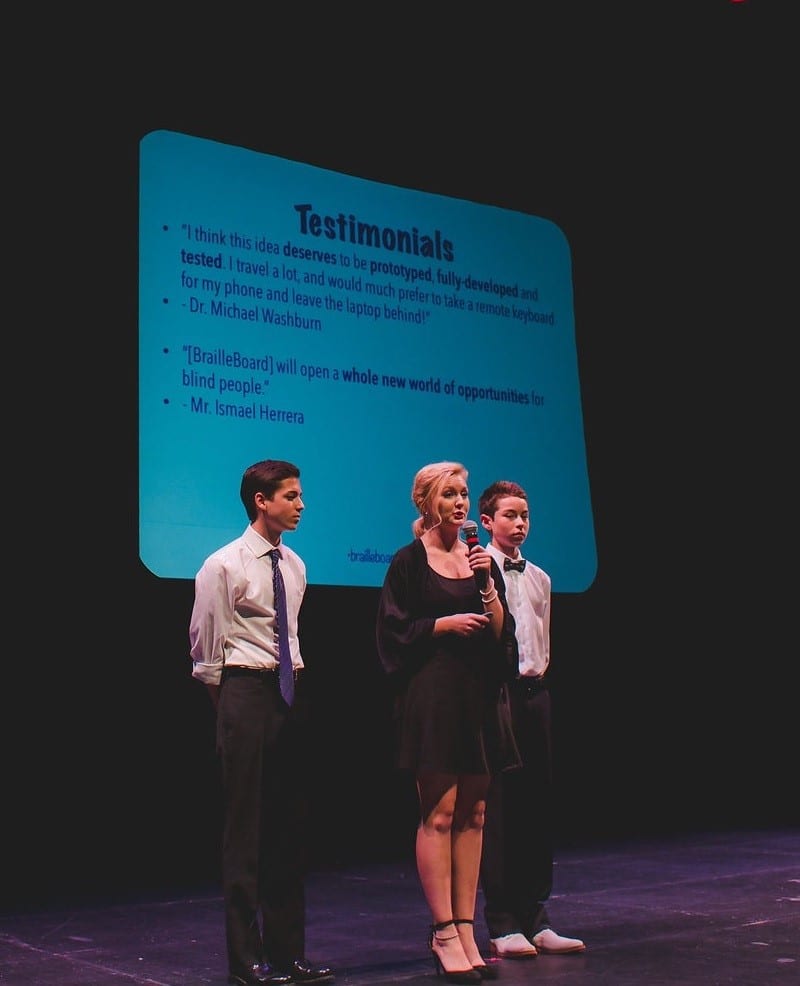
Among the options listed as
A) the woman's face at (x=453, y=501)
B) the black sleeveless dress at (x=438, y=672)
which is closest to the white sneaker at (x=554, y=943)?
the black sleeveless dress at (x=438, y=672)

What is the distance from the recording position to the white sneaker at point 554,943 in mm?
3328

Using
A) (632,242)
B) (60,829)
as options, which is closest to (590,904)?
(60,829)

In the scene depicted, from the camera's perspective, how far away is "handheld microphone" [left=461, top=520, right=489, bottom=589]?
2.96 meters

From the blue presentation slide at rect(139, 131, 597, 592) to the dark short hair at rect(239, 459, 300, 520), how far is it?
1173mm

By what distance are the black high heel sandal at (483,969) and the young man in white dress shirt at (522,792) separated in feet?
0.78

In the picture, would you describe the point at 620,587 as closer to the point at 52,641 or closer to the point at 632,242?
the point at 632,242

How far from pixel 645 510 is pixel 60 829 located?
308cm

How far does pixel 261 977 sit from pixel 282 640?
767mm

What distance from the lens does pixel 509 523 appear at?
3.54m

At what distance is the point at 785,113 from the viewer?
6309 millimetres

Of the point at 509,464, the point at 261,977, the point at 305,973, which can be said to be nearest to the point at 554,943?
the point at 305,973

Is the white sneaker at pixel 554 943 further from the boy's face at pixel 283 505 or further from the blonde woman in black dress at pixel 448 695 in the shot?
the boy's face at pixel 283 505

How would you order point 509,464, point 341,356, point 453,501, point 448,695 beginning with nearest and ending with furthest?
point 448,695
point 453,501
point 341,356
point 509,464

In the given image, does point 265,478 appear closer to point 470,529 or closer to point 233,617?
point 233,617
